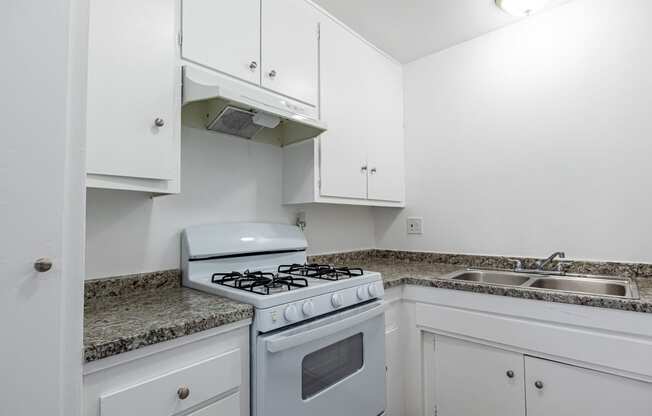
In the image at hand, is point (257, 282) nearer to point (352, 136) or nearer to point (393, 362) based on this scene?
point (393, 362)

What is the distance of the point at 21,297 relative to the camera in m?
0.58

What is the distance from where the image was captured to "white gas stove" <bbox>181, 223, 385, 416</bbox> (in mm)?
1105

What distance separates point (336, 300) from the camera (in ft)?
4.35

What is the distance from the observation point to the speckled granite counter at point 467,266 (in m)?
1.28

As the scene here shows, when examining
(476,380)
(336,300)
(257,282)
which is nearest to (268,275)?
(257,282)

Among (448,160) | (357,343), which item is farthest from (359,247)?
A: (357,343)

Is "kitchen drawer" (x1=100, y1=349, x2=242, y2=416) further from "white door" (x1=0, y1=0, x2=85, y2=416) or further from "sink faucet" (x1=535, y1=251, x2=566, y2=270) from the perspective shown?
"sink faucet" (x1=535, y1=251, x2=566, y2=270)

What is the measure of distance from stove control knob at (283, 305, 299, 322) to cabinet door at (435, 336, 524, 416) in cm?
91

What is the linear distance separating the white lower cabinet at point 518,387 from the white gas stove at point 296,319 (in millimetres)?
368

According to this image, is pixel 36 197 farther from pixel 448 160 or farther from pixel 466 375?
pixel 448 160

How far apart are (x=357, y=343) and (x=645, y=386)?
41.1 inches

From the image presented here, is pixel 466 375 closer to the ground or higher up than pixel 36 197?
closer to the ground

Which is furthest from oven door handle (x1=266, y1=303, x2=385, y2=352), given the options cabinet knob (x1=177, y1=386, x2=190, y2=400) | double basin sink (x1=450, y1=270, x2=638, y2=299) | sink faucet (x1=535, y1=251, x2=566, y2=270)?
sink faucet (x1=535, y1=251, x2=566, y2=270)

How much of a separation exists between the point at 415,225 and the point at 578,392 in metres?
1.31
